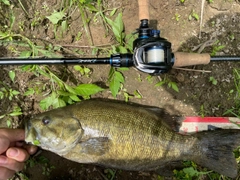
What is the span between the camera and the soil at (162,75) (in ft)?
11.0

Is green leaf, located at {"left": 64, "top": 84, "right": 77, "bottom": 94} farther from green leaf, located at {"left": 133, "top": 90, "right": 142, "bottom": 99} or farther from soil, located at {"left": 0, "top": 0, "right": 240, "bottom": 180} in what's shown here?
green leaf, located at {"left": 133, "top": 90, "right": 142, "bottom": 99}

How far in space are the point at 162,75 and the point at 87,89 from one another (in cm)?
93

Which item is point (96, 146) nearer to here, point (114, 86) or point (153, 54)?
point (114, 86)

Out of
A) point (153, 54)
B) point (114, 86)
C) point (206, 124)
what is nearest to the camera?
point (153, 54)

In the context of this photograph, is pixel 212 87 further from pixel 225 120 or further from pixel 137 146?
pixel 137 146

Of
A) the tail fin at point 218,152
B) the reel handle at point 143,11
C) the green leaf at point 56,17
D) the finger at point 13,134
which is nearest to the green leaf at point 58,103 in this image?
the finger at point 13,134

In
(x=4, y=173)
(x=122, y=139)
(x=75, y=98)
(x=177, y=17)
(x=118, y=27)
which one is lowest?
(x=4, y=173)

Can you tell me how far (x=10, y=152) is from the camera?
2.78m

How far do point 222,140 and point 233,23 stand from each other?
1442mm

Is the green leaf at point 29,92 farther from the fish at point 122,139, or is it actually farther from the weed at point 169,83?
the weed at point 169,83

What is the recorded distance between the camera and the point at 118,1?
3.36 meters

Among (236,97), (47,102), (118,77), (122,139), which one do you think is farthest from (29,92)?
(236,97)

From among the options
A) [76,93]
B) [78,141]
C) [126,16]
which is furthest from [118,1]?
[78,141]

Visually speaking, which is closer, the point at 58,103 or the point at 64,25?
the point at 58,103
